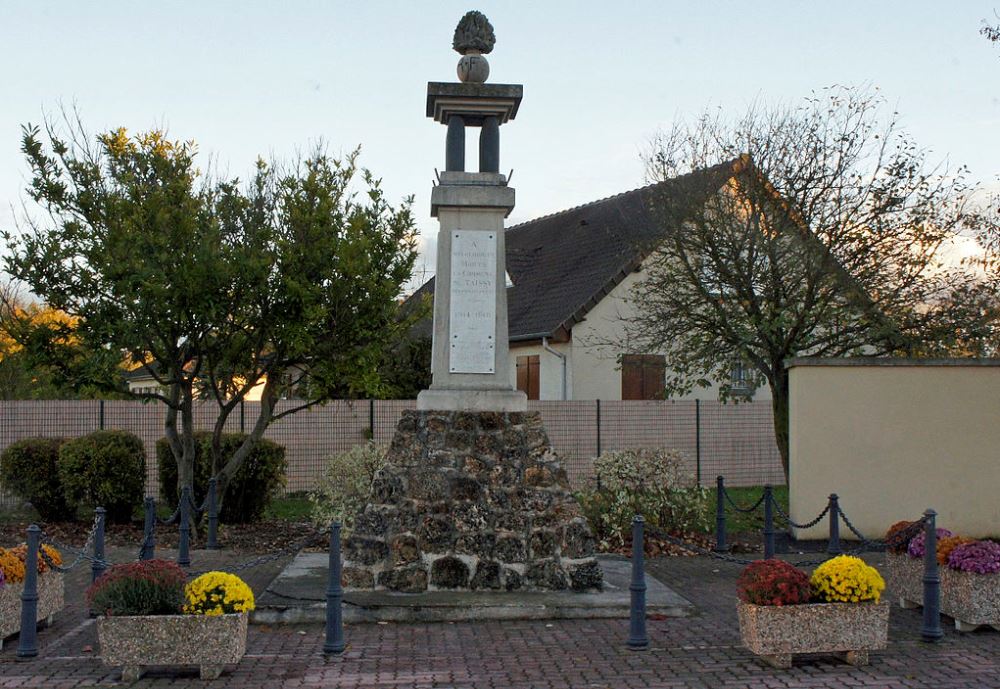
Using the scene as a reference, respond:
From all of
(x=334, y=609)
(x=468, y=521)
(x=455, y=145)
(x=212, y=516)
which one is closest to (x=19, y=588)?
(x=334, y=609)

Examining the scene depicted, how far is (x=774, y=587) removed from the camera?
8227mm

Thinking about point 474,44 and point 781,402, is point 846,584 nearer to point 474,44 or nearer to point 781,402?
point 474,44

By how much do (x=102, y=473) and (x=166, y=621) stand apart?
9415 millimetres

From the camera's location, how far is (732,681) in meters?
7.79

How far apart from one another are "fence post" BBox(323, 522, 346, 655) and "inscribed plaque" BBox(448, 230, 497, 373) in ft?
9.40

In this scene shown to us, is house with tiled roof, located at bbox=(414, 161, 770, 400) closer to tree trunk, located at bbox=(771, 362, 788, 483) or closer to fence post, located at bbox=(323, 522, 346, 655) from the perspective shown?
tree trunk, located at bbox=(771, 362, 788, 483)

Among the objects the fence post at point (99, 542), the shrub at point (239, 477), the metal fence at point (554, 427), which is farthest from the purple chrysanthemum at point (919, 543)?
the shrub at point (239, 477)

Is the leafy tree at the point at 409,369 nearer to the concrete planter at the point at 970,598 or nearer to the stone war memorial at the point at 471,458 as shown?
the stone war memorial at the point at 471,458

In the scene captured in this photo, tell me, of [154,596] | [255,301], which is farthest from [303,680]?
[255,301]

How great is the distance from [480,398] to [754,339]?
835 cm

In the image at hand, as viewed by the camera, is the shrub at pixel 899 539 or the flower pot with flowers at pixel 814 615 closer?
the flower pot with flowers at pixel 814 615

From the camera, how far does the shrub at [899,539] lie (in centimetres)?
1036

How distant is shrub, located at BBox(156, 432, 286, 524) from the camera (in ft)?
55.7

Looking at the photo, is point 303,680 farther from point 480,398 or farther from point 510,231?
point 510,231
